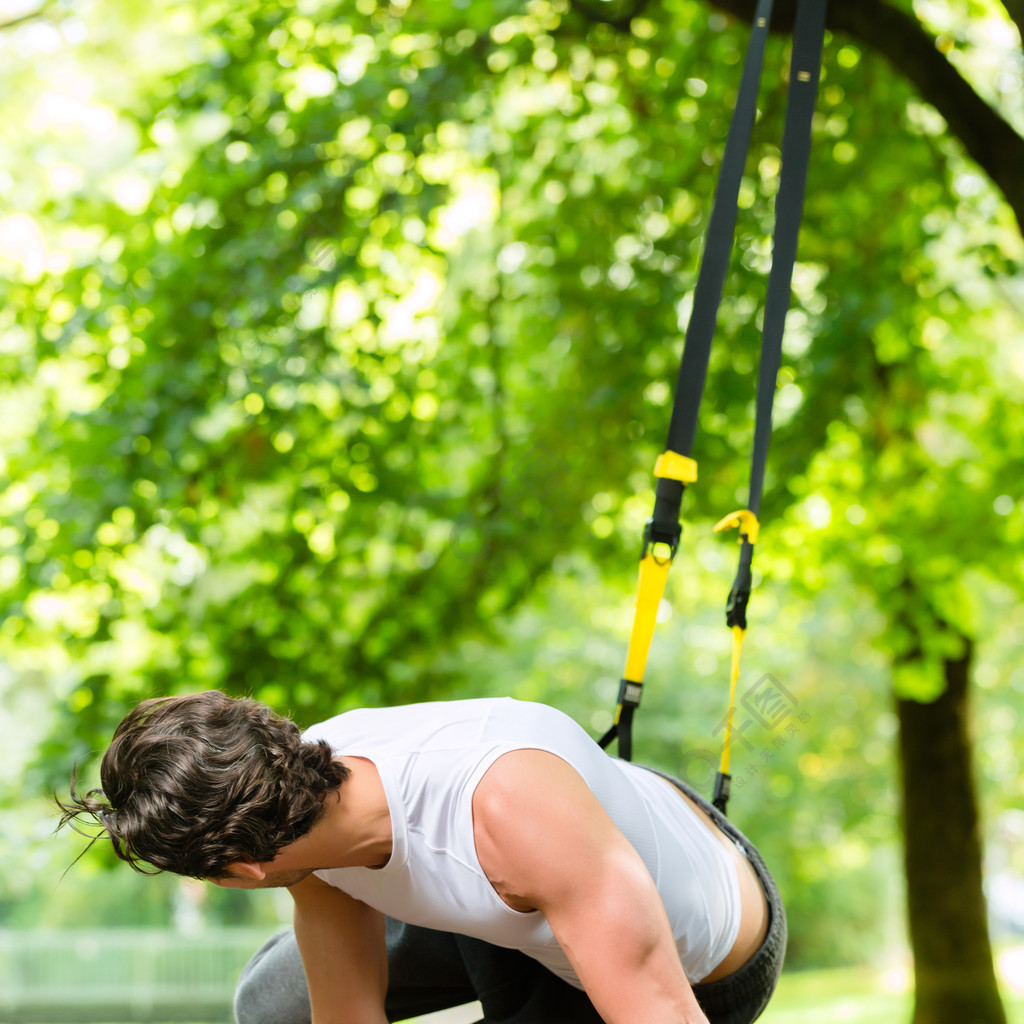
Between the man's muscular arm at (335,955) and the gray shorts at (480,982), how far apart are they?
151 millimetres

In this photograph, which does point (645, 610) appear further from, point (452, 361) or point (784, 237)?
point (452, 361)

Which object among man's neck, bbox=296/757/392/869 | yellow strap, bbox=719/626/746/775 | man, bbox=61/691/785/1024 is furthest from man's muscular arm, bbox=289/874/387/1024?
yellow strap, bbox=719/626/746/775

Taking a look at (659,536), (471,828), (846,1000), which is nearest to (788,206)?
(659,536)

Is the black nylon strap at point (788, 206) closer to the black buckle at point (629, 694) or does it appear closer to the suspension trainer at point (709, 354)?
→ the suspension trainer at point (709, 354)

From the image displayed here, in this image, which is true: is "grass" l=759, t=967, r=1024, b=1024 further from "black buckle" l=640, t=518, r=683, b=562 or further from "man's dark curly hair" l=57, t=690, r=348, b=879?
"man's dark curly hair" l=57, t=690, r=348, b=879

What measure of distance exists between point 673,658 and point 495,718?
37.5 feet

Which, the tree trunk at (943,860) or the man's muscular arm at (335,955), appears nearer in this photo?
the man's muscular arm at (335,955)

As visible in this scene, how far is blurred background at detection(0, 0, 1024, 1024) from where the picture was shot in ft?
12.9

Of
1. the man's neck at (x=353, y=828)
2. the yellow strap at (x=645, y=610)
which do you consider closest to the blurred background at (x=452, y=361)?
the yellow strap at (x=645, y=610)

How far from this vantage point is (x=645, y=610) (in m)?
1.69

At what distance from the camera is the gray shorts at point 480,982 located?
1.53 m

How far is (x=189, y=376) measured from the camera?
12.6ft

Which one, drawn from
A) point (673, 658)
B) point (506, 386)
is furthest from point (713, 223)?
point (673, 658)

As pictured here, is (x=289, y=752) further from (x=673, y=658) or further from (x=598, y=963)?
(x=673, y=658)
